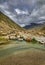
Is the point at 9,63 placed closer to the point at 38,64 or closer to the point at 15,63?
the point at 15,63

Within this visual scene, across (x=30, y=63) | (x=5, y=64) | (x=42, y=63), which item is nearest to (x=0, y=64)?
(x=5, y=64)

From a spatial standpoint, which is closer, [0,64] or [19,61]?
[0,64]

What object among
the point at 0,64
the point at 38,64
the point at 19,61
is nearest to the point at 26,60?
the point at 19,61

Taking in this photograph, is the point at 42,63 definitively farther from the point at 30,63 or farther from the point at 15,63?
the point at 15,63

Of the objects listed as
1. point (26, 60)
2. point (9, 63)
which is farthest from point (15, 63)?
point (26, 60)

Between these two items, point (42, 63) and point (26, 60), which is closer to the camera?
point (42, 63)

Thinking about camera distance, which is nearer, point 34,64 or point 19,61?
point 34,64

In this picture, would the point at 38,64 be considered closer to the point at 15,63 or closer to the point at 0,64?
the point at 15,63
